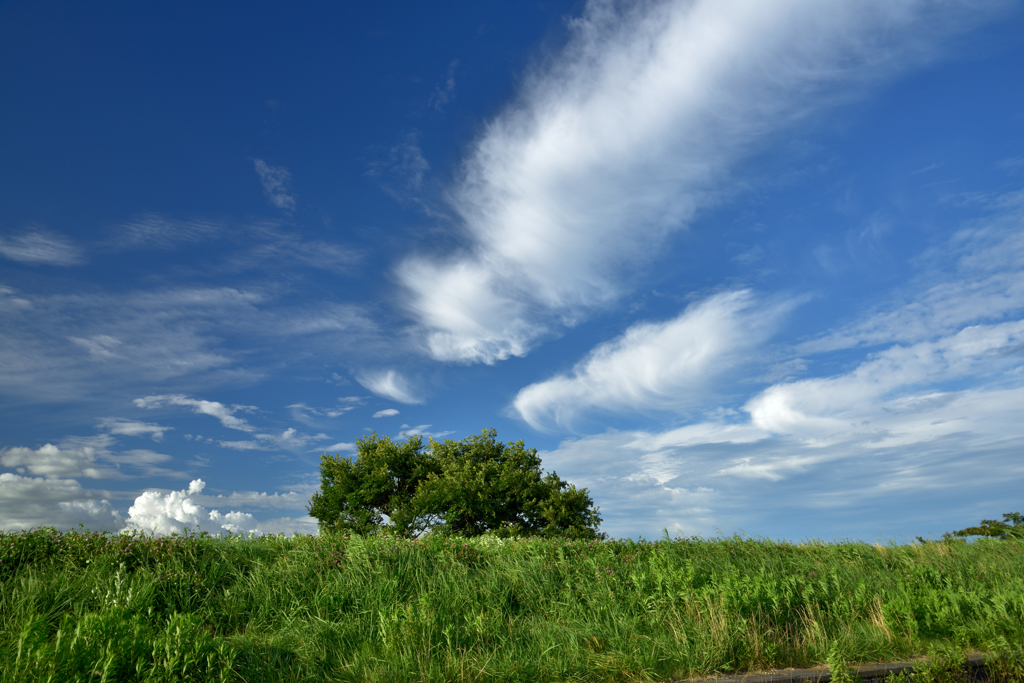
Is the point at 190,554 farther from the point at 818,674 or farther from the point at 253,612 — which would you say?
the point at 818,674

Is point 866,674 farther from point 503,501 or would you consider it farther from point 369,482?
point 369,482

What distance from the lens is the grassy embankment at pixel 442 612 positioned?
6211 millimetres

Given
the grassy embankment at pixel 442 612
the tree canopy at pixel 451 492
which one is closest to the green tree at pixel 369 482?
the tree canopy at pixel 451 492

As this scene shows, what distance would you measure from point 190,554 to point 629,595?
7.96 meters

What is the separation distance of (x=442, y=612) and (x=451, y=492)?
18.9m

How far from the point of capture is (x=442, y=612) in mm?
8047

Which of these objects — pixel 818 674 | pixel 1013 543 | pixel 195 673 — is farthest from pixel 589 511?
pixel 195 673

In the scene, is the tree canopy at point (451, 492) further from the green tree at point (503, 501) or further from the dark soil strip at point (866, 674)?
the dark soil strip at point (866, 674)

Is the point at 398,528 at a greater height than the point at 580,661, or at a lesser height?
greater

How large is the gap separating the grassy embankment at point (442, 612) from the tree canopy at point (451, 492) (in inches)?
580

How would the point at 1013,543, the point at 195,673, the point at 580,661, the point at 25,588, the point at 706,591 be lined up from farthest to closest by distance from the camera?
the point at 1013,543
the point at 25,588
the point at 706,591
the point at 580,661
the point at 195,673

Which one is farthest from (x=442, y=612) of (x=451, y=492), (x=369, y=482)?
(x=369, y=482)

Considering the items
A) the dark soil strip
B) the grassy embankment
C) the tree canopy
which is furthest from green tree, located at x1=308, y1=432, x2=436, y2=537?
the dark soil strip

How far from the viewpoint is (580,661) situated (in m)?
6.54
